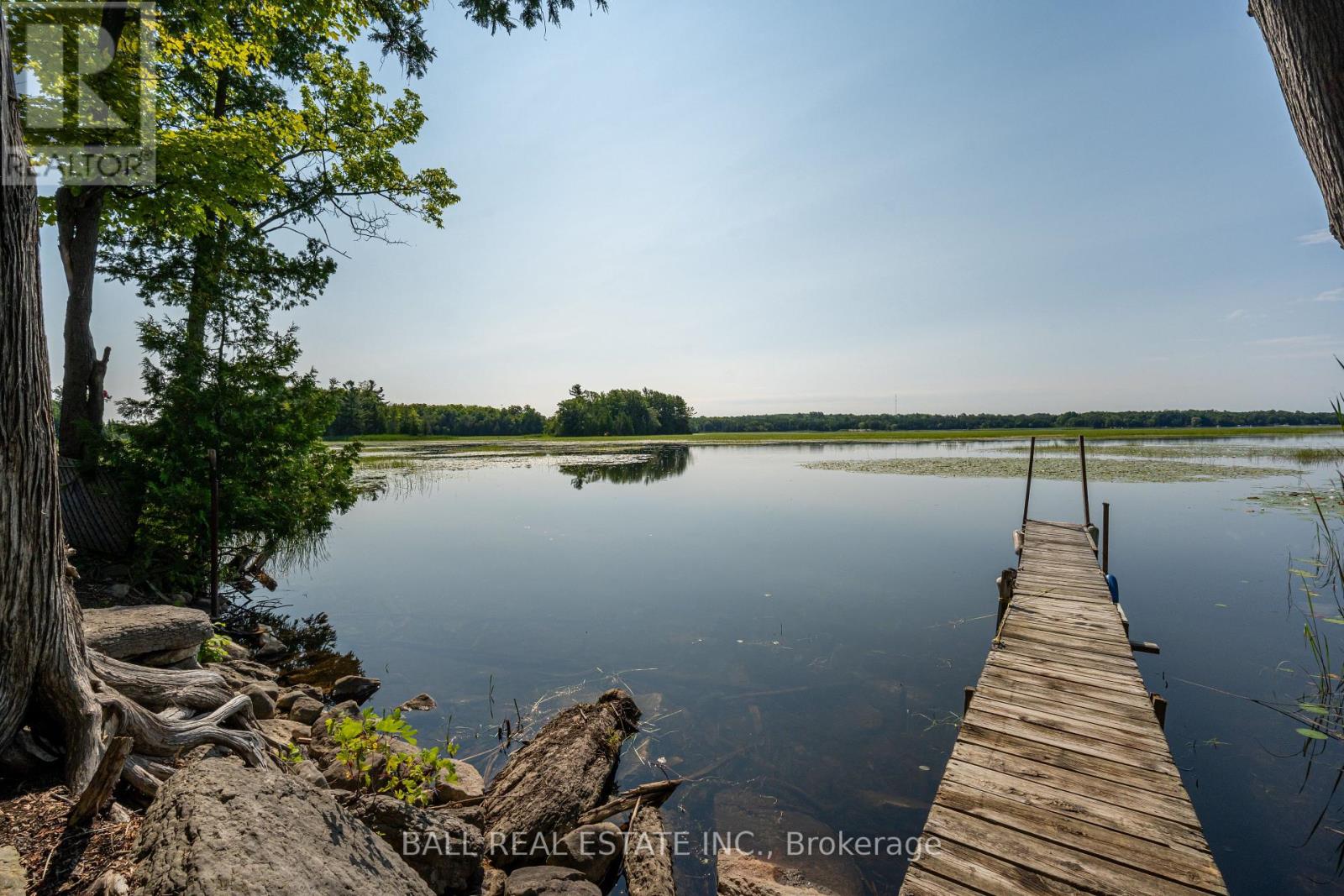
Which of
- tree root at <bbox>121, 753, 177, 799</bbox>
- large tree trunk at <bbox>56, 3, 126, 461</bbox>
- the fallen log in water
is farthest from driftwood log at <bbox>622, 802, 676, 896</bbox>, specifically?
large tree trunk at <bbox>56, 3, 126, 461</bbox>

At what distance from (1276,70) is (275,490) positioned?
13072 mm

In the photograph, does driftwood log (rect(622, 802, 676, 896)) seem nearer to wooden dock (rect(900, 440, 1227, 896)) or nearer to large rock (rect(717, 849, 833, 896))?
large rock (rect(717, 849, 833, 896))

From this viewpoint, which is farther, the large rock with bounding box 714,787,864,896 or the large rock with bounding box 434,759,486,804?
the large rock with bounding box 434,759,486,804

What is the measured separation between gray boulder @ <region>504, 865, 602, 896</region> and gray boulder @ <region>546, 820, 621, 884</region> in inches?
6.7

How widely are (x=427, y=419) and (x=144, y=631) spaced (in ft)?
351

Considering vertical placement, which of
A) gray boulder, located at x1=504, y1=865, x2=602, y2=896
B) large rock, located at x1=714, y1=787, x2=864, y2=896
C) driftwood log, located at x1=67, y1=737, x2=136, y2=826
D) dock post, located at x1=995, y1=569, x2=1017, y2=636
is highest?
driftwood log, located at x1=67, y1=737, x2=136, y2=826

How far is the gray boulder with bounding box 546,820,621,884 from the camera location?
420cm

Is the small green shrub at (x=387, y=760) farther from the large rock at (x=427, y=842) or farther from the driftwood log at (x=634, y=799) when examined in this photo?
the driftwood log at (x=634, y=799)

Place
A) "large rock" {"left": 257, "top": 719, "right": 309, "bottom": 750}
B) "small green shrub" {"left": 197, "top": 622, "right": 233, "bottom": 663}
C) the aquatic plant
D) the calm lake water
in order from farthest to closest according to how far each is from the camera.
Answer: the aquatic plant → "small green shrub" {"left": 197, "top": 622, "right": 233, "bottom": 663} → the calm lake water → "large rock" {"left": 257, "top": 719, "right": 309, "bottom": 750}

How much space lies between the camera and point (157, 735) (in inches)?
141

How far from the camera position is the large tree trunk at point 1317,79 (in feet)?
6.55

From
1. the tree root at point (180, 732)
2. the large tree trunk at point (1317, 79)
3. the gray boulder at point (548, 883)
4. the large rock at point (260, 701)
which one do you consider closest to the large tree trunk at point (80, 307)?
the large rock at point (260, 701)

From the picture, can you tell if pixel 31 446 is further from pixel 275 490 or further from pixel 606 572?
pixel 606 572

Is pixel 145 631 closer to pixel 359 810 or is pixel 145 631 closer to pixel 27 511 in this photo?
pixel 27 511
